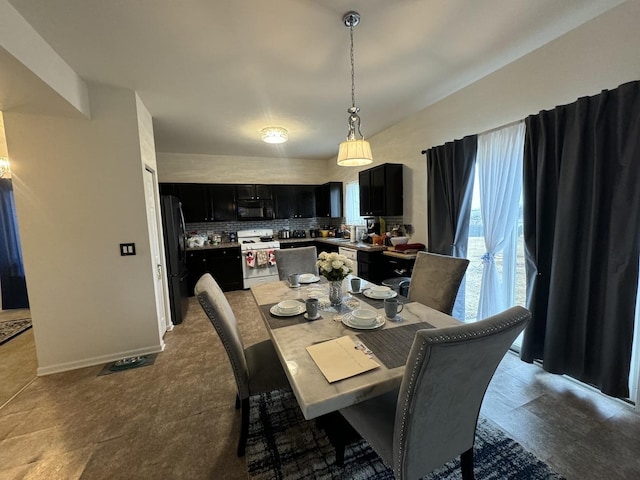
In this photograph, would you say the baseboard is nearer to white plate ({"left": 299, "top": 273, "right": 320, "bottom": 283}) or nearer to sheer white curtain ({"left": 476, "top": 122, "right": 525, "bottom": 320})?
white plate ({"left": 299, "top": 273, "right": 320, "bottom": 283})

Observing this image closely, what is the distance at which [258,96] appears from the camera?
2.74 metres

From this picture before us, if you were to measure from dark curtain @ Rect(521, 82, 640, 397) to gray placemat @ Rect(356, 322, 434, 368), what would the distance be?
53.9 inches

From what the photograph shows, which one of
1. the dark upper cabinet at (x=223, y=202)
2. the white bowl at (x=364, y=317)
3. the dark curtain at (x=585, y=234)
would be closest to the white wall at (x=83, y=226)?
the white bowl at (x=364, y=317)

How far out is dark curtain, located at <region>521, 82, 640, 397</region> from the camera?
167 centimetres

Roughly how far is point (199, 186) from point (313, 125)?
2.55 metres

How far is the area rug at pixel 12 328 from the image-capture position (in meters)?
3.14

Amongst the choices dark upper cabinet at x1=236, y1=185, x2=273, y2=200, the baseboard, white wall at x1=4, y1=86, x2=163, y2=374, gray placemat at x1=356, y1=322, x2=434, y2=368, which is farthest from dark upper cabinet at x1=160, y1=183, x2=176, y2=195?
gray placemat at x1=356, y1=322, x2=434, y2=368

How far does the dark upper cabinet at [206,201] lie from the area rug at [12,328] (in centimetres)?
251

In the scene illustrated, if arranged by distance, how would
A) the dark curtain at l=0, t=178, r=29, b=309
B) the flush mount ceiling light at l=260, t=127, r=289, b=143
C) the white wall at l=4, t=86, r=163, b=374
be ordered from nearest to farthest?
1. the white wall at l=4, t=86, r=163, b=374
2. the flush mount ceiling light at l=260, t=127, r=289, b=143
3. the dark curtain at l=0, t=178, r=29, b=309

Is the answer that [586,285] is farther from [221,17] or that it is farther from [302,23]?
[221,17]

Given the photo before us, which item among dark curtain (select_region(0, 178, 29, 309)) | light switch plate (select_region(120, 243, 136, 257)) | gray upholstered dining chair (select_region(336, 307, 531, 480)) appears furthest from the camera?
dark curtain (select_region(0, 178, 29, 309))

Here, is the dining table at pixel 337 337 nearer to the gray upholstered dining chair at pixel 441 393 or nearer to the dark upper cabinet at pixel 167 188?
the gray upholstered dining chair at pixel 441 393

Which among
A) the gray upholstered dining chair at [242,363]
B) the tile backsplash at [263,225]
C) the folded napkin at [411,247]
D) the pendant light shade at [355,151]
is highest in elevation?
the pendant light shade at [355,151]

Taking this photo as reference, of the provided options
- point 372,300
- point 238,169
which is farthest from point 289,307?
point 238,169
